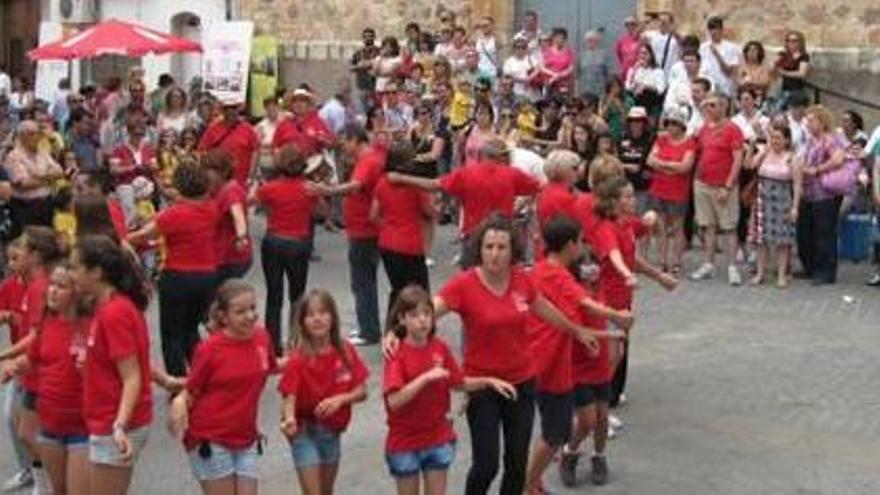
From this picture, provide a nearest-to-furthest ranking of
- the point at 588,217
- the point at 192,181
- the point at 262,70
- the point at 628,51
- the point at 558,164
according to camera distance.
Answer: the point at 588,217, the point at 192,181, the point at 558,164, the point at 628,51, the point at 262,70

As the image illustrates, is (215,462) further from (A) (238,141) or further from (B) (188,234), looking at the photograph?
(A) (238,141)

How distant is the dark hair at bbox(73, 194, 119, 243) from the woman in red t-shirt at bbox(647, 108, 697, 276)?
23.7 ft

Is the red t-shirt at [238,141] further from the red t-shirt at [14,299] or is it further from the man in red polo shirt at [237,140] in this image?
the red t-shirt at [14,299]

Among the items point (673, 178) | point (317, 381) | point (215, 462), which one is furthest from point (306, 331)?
point (673, 178)

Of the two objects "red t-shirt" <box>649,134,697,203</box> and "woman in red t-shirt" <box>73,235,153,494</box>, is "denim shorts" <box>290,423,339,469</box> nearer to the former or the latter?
"woman in red t-shirt" <box>73,235,153,494</box>

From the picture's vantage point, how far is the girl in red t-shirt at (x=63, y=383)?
641 centimetres

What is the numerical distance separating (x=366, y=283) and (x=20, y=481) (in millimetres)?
3939

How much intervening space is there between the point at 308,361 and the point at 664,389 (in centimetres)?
425

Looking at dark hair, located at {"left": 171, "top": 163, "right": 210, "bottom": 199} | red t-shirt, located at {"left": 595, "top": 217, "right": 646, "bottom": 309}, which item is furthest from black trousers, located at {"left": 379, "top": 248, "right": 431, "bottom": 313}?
red t-shirt, located at {"left": 595, "top": 217, "right": 646, "bottom": 309}

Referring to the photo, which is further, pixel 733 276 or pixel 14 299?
pixel 733 276

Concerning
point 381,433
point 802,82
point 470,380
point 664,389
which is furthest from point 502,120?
point 470,380

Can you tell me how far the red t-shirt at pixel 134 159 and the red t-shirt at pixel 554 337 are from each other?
713 centimetres

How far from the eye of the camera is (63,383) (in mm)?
6484

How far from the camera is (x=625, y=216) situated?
8.52m
